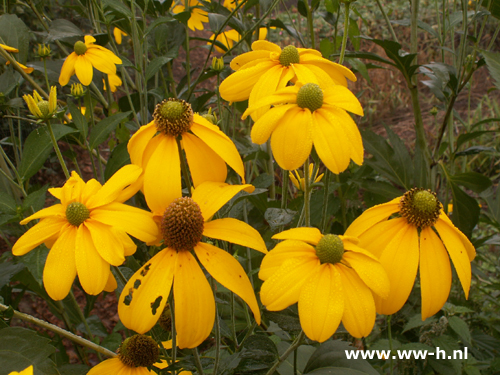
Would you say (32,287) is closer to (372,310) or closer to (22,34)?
(22,34)

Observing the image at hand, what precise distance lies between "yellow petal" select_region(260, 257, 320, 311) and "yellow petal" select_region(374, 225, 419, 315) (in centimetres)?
12

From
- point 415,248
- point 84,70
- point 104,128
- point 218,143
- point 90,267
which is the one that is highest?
point 84,70

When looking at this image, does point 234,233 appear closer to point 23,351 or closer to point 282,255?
point 282,255

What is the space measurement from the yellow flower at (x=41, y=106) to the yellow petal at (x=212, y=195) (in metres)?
0.46

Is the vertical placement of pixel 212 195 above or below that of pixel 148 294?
above

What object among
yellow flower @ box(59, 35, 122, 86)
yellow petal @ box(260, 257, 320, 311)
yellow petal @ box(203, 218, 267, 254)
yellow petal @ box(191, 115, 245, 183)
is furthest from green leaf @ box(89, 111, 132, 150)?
yellow petal @ box(260, 257, 320, 311)

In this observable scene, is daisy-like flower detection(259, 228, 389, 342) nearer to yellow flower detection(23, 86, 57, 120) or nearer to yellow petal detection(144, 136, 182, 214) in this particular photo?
yellow petal detection(144, 136, 182, 214)

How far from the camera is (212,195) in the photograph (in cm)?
67

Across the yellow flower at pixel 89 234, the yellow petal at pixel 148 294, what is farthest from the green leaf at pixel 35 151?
the yellow petal at pixel 148 294

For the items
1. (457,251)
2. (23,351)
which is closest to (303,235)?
(457,251)

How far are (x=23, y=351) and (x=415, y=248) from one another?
686mm

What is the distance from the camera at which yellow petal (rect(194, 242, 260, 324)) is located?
24.1 inches

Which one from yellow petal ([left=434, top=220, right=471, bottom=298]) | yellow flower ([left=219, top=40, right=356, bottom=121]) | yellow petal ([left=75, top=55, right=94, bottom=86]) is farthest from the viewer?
yellow petal ([left=75, top=55, right=94, bottom=86])

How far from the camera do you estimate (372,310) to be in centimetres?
62
